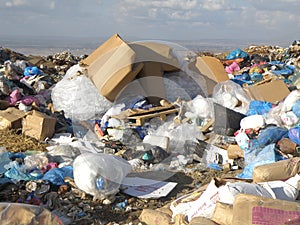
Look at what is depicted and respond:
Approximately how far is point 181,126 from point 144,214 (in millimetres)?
1840

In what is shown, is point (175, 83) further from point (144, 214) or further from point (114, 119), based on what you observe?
point (144, 214)

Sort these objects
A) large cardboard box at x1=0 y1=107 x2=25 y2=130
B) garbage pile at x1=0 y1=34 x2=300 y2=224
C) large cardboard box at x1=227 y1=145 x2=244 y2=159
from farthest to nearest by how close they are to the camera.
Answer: large cardboard box at x1=0 y1=107 x2=25 y2=130, large cardboard box at x1=227 y1=145 x2=244 y2=159, garbage pile at x1=0 y1=34 x2=300 y2=224

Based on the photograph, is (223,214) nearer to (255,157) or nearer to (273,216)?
(273,216)

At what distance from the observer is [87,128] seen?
5105mm

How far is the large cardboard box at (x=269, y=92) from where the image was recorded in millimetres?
5557

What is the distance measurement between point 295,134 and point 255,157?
0.49 meters

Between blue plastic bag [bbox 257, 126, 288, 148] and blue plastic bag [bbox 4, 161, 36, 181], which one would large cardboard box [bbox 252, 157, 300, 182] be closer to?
blue plastic bag [bbox 257, 126, 288, 148]

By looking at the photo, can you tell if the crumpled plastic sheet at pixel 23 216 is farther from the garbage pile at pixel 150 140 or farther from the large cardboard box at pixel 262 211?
the large cardboard box at pixel 262 211

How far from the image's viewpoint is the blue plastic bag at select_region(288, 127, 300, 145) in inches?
158

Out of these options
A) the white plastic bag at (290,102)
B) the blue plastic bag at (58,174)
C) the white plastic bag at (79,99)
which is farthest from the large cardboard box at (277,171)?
the white plastic bag at (79,99)

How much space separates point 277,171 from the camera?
3.00 meters

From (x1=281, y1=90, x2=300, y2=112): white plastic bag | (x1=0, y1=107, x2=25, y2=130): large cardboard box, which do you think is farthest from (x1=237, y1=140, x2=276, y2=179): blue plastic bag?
(x1=0, y1=107, x2=25, y2=130): large cardboard box

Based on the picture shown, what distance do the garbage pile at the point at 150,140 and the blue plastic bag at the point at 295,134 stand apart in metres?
0.01

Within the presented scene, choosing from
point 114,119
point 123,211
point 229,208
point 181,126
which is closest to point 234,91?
point 181,126
